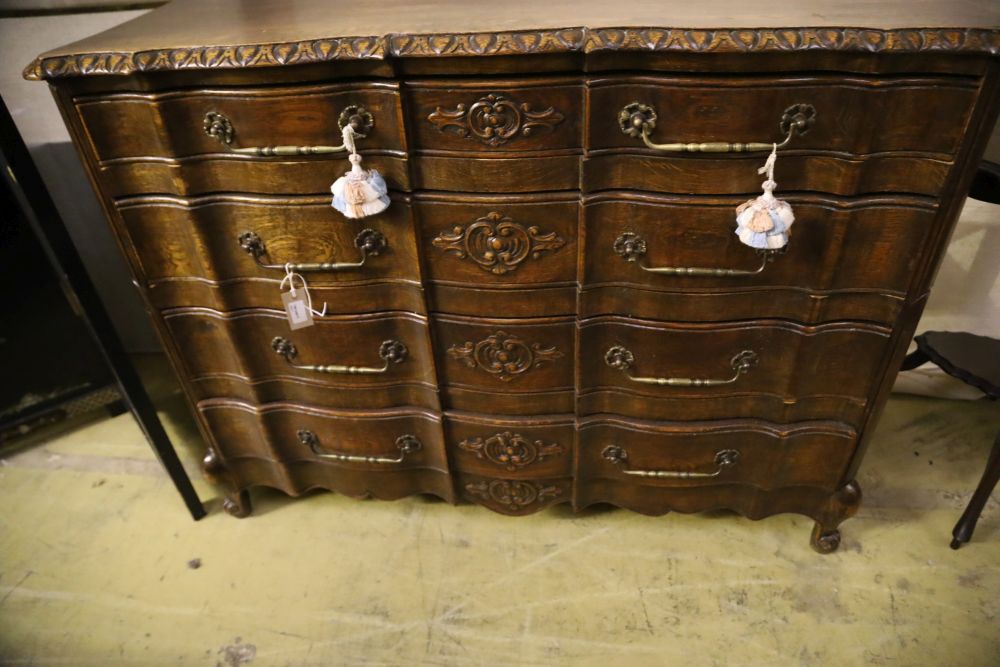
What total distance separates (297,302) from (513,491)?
2.13 feet

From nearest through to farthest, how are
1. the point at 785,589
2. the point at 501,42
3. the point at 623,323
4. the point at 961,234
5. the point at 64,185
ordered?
1. the point at 501,42
2. the point at 623,323
3. the point at 785,589
4. the point at 961,234
5. the point at 64,185

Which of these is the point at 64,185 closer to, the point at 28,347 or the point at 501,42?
the point at 28,347

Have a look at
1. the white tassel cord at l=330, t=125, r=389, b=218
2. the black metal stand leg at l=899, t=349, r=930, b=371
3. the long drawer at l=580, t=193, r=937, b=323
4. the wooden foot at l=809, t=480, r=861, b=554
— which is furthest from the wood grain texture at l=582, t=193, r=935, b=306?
the black metal stand leg at l=899, t=349, r=930, b=371

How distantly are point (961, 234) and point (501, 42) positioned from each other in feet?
4.69

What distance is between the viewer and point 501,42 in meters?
0.92

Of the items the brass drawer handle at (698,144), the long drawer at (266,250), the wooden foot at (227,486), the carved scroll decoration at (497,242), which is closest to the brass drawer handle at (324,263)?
the long drawer at (266,250)

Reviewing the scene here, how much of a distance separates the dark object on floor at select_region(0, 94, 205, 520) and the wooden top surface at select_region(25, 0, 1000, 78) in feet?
0.83

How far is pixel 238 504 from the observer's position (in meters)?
1.62

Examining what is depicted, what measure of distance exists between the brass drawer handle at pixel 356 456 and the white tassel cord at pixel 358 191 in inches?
22.1

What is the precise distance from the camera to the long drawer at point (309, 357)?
126 centimetres

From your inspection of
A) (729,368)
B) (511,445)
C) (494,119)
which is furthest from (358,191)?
(729,368)

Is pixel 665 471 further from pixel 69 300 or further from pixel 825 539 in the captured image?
pixel 69 300

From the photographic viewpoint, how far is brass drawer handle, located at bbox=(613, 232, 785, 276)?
1078mm

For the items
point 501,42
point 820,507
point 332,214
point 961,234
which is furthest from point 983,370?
point 332,214
